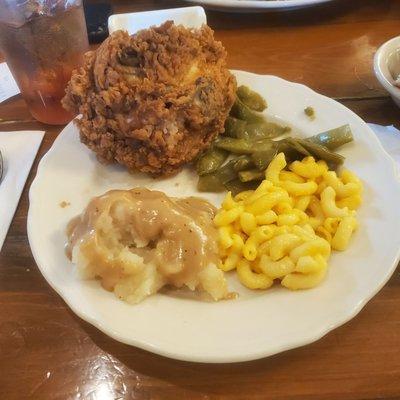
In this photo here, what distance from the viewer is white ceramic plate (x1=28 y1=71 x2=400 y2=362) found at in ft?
3.91

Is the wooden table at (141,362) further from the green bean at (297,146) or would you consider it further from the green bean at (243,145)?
the green bean at (243,145)

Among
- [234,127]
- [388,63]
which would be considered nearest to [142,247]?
[234,127]

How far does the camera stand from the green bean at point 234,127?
1.88 m

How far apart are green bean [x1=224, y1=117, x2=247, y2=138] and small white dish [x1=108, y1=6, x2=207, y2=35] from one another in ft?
1.72

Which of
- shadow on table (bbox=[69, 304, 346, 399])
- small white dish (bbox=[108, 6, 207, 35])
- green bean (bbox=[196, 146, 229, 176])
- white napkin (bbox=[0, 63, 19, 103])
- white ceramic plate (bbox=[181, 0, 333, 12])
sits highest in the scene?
small white dish (bbox=[108, 6, 207, 35])

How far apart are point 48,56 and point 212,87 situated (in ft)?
2.44

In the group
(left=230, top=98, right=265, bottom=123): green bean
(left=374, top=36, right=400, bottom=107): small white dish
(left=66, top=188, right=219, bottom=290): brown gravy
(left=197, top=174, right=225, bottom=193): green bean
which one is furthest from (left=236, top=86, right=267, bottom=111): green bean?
(left=66, top=188, right=219, bottom=290): brown gravy

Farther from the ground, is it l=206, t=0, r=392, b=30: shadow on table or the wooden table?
l=206, t=0, r=392, b=30: shadow on table

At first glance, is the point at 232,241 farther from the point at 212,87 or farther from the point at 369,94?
the point at 369,94

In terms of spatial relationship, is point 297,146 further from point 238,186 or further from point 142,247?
point 142,247

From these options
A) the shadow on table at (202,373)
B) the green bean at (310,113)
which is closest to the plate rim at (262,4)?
the green bean at (310,113)

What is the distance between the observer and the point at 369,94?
2.16 m

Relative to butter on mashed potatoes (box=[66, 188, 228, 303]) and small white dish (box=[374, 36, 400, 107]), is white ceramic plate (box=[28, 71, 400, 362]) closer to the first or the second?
butter on mashed potatoes (box=[66, 188, 228, 303])

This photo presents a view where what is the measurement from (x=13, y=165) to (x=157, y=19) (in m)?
0.90
